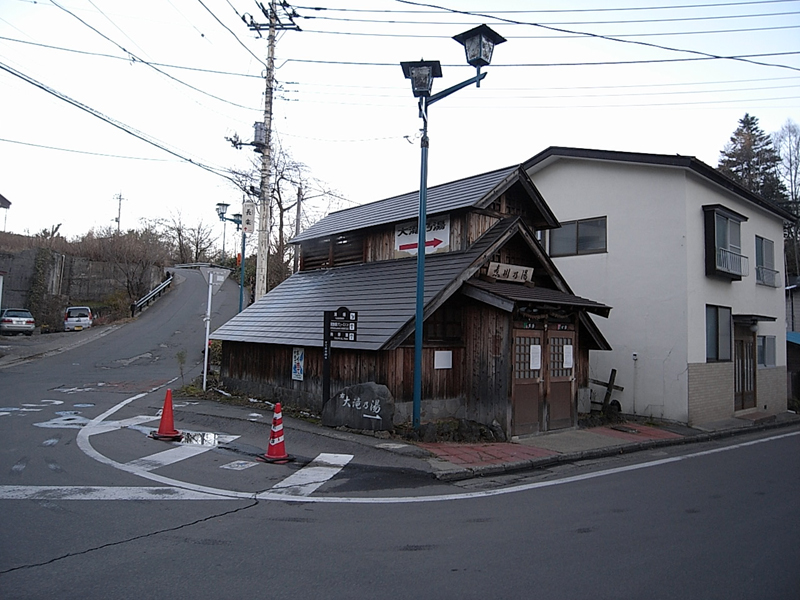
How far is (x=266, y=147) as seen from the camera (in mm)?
20156

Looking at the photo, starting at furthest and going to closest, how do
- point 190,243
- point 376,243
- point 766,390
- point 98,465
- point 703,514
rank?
point 190,243 → point 766,390 → point 376,243 → point 98,465 → point 703,514

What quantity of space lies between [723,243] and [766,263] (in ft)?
18.6

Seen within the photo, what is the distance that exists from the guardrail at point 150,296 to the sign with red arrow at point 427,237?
2681 cm

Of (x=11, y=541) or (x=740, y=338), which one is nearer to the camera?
→ (x=11, y=541)

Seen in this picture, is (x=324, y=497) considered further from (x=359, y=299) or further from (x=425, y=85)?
(x=425, y=85)

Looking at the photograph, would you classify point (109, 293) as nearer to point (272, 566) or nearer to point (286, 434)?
point (286, 434)

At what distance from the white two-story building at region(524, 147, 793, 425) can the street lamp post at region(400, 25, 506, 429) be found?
27.5 feet

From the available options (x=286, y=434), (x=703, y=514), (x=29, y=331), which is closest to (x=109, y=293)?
(x=29, y=331)

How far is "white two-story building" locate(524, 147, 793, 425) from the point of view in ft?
52.3

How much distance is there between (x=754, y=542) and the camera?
5797 mm

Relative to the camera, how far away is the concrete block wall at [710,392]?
622 inches

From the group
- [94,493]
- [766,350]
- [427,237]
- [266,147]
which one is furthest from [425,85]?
[766,350]

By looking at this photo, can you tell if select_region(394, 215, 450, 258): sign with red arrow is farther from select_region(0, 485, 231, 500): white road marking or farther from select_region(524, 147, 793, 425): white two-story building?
select_region(0, 485, 231, 500): white road marking

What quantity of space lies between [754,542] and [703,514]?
1.12 metres
